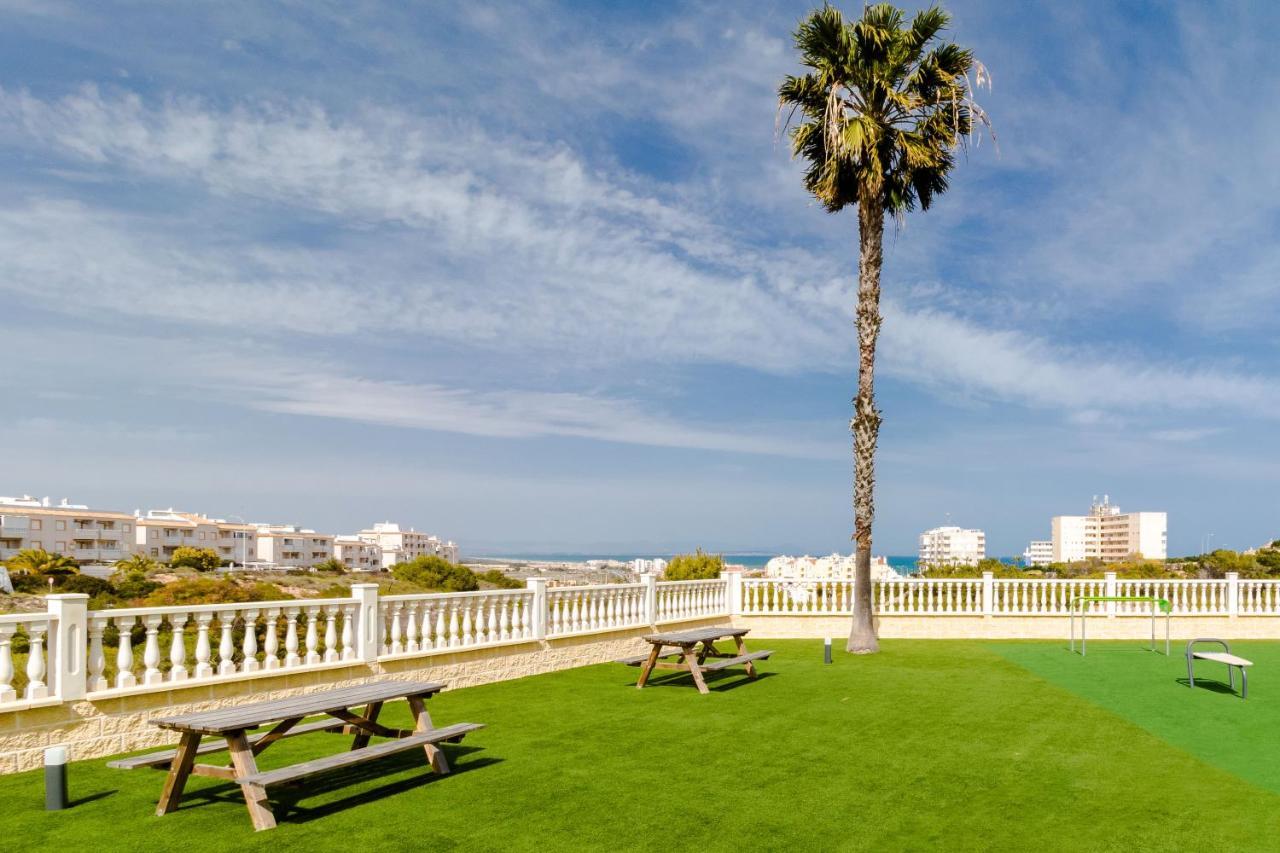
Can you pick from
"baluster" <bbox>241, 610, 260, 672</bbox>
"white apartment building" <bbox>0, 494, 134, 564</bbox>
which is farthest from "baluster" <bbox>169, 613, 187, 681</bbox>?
"white apartment building" <bbox>0, 494, 134, 564</bbox>

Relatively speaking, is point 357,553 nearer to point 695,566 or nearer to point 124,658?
point 695,566

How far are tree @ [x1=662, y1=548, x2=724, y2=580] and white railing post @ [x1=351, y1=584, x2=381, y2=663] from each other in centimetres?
1765

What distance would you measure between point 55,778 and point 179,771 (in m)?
0.86

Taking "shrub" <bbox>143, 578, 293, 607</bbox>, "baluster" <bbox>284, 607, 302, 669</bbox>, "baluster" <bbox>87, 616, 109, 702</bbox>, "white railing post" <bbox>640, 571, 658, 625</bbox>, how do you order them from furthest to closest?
"shrub" <bbox>143, 578, 293, 607</bbox>
"white railing post" <bbox>640, 571, 658, 625</bbox>
"baluster" <bbox>284, 607, 302, 669</bbox>
"baluster" <bbox>87, 616, 109, 702</bbox>

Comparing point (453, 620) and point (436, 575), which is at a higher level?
point (453, 620)

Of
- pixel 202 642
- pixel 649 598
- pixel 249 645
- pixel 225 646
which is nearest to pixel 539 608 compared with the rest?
pixel 649 598

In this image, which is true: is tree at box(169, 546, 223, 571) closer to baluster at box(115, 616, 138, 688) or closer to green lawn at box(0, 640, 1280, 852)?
baluster at box(115, 616, 138, 688)

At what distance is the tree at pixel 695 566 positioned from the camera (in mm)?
27875

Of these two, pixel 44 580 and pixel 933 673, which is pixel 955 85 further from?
pixel 44 580

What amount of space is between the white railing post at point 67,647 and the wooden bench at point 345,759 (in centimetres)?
218

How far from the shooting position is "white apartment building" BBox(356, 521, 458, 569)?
151125mm

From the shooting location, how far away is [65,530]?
9481 cm

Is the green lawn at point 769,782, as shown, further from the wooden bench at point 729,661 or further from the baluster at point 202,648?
the baluster at point 202,648

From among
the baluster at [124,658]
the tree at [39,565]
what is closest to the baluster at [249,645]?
the baluster at [124,658]
